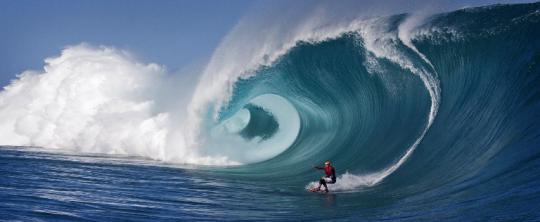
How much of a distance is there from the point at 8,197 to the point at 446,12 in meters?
10.7

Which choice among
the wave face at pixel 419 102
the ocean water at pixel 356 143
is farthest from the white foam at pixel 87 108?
the wave face at pixel 419 102

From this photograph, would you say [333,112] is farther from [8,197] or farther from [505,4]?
[8,197]

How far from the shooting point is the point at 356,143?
16.1 m

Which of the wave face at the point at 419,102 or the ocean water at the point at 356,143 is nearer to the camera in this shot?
the ocean water at the point at 356,143

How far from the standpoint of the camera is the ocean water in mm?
8031

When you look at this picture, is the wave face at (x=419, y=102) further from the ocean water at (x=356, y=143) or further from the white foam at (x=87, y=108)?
the white foam at (x=87, y=108)

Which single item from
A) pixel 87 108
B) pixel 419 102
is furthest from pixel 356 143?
pixel 87 108

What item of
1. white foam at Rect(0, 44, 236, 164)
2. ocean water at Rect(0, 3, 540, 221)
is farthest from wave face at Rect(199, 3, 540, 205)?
white foam at Rect(0, 44, 236, 164)

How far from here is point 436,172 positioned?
10.8 m

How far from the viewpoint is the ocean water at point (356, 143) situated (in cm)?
803

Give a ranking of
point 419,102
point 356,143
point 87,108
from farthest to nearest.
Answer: point 87,108, point 356,143, point 419,102

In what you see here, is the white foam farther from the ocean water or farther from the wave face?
the wave face

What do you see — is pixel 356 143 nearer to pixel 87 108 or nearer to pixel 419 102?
pixel 419 102

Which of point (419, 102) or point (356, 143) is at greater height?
point (419, 102)
